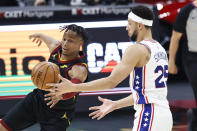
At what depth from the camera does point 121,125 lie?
25.1 feet

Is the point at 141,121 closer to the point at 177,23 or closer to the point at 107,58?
the point at 177,23

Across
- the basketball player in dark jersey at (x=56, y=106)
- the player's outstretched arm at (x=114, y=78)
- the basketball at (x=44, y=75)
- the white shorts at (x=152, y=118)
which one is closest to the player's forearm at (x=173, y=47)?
the basketball player in dark jersey at (x=56, y=106)

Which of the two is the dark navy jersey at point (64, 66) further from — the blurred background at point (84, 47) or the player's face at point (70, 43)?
the blurred background at point (84, 47)

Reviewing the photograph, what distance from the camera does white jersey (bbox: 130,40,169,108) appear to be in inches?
171

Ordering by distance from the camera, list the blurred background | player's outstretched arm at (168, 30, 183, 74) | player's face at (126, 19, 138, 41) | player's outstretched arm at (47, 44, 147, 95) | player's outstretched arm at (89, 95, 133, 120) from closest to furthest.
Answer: player's outstretched arm at (47, 44, 147, 95), player's face at (126, 19, 138, 41), player's outstretched arm at (89, 95, 133, 120), player's outstretched arm at (168, 30, 183, 74), the blurred background

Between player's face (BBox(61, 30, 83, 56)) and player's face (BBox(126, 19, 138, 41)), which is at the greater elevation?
player's face (BBox(126, 19, 138, 41))

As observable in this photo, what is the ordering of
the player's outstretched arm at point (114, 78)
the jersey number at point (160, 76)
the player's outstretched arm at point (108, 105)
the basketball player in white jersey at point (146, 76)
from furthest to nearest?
1. the player's outstretched arm at point (108, 105)
2. the jersey number at point (160, 76)
3. the basketball player in white jersey at point (146, 76)
4. the player's outstretched arm at point (114, 78)

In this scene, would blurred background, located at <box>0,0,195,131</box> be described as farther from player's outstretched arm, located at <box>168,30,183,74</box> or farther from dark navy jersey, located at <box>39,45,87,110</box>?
dark navy jersey, located at <box>39,45,87,110</box>

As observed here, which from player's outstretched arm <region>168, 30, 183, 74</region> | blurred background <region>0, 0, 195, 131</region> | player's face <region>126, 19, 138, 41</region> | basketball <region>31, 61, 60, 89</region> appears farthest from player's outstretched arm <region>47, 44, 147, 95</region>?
blurred background <region>0, 0, 195, 131</region>

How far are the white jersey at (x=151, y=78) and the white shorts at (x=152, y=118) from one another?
6 centimetres

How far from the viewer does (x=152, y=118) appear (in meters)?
4.38

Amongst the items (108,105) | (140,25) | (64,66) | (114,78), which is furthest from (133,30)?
(64,66)

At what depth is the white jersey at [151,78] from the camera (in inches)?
171

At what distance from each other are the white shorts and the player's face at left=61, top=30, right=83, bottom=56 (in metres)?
1.39
